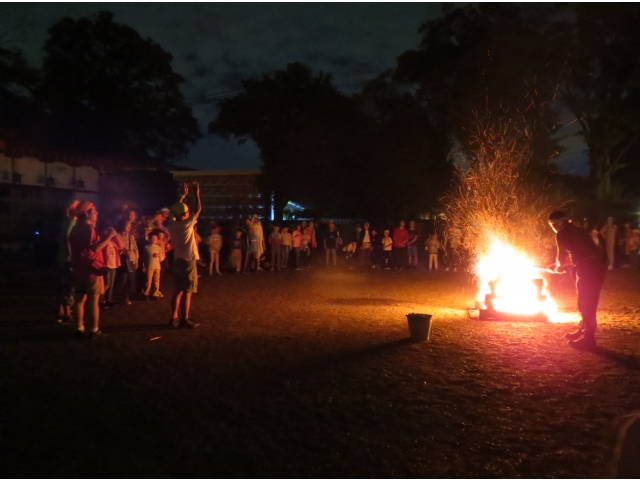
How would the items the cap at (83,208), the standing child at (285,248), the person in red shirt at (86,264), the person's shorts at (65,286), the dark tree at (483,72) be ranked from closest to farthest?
the person in red shirt at (86,264)
the cap at (83,208)
the person's shorts at (65,286)
the standing child at (285,248)
the dark tree at (483,72)

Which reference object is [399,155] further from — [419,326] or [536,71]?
[419,326]

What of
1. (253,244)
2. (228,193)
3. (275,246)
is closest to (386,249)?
(275,246)

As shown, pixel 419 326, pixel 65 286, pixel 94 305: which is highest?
pixel 65 286

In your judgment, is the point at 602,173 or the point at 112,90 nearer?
the point at 602,173

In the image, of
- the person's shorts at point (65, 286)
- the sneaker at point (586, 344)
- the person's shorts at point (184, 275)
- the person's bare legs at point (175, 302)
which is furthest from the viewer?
the person's shorts at point (65, 286)

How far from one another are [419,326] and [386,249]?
12204mm

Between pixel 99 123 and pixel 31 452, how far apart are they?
34013 millimetres

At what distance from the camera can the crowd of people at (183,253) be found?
812 centimetres

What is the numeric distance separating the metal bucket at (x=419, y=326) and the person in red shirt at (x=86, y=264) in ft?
15.1

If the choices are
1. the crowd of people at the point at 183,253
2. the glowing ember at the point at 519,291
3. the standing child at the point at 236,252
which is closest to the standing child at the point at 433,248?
the crowd of people at the point at 183,253

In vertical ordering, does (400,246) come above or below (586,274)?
above

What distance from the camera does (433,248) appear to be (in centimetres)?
1962

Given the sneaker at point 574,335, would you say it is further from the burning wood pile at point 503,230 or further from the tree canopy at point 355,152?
the tree canopy at point 355,152

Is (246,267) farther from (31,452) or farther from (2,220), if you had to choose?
(31,452)
